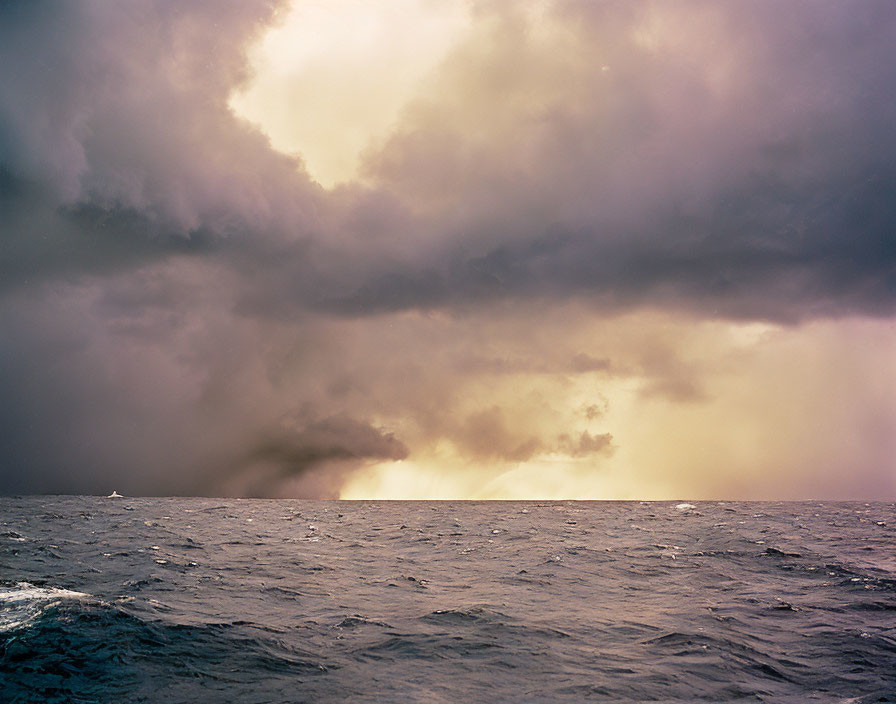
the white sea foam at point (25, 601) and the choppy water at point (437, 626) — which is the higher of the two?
the white sea foam at point (25, 601)

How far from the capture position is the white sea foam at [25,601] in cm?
1530

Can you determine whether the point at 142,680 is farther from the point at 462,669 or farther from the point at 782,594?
the point at 782,594

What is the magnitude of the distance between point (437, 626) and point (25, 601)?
38.2 feet

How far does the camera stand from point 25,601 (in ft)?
56.1

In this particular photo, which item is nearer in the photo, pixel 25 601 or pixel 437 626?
pixel 25 601

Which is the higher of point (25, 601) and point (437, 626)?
point (25, 601)

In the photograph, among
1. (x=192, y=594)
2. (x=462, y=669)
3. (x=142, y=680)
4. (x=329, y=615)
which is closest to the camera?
(x=142, y=680)

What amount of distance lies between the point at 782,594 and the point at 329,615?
56.5 feet

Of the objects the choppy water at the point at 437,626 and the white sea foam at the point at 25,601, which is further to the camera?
the white sea foam at the point at 25,601

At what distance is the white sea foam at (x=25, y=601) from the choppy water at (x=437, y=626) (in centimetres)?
8

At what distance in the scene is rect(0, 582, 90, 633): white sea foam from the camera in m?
15.3

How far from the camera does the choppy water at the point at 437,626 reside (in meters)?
12.9

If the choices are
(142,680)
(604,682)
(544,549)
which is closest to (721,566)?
(544,549)

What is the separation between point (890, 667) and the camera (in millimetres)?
14367
